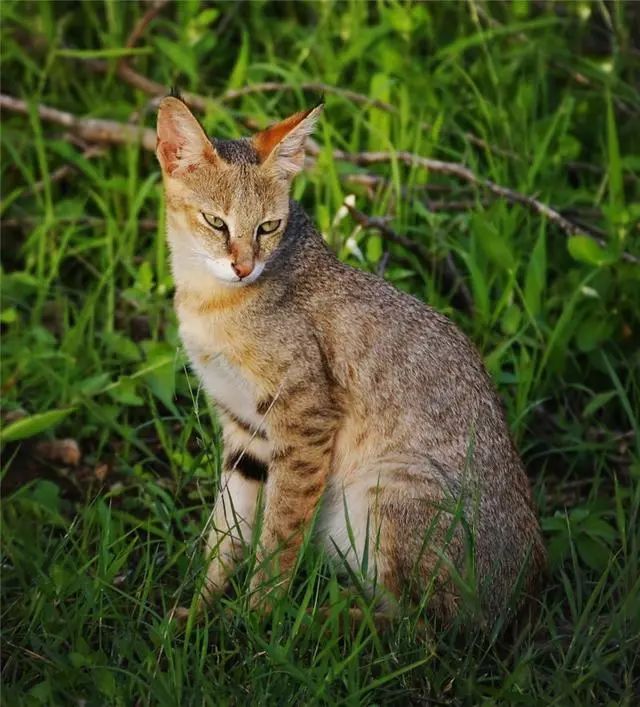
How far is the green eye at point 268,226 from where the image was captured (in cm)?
474

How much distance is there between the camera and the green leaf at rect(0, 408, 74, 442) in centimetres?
508

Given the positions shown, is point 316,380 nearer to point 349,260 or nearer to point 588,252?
point 349,260

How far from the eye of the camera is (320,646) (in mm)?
4121

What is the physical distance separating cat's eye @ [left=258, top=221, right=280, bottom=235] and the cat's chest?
385 mm

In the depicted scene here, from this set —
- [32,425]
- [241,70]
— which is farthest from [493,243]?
[32,425]

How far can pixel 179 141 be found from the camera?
4723 mm

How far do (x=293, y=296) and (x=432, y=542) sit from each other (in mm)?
1013

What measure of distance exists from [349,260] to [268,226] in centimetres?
112

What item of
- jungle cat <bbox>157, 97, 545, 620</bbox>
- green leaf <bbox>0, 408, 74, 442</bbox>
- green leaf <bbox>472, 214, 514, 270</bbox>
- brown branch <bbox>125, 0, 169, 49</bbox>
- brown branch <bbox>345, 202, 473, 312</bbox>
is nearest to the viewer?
jungle cat <bbox>157, 97, 545, 620</bbox>

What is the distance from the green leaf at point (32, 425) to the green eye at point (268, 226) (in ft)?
3.38

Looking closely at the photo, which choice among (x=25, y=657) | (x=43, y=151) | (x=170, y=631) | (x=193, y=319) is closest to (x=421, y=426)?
(x=193, y=319)

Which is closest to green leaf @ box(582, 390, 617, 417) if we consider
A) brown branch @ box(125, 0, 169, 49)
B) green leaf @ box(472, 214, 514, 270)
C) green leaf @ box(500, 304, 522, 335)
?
green leaf @ box(500, 304, 522, 335)

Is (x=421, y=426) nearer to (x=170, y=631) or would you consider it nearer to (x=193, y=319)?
(x=193, y=319)

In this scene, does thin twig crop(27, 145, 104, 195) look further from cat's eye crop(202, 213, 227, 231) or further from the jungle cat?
cat's eye crop(202, 213, 227, 231)
